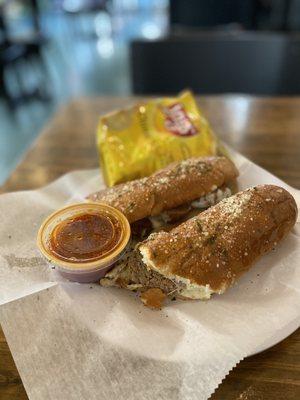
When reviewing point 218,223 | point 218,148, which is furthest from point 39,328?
point 218,148

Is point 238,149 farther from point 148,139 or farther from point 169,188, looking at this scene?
point 169,188

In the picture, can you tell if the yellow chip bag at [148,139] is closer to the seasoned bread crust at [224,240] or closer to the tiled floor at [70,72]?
the seasoned bread crust at [224,240]

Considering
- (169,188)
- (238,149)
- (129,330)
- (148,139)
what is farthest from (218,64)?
(129,330)

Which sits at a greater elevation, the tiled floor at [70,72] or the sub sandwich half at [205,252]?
the sub sandwich half at [205,252]

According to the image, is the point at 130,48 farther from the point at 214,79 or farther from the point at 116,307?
the point at 116,307

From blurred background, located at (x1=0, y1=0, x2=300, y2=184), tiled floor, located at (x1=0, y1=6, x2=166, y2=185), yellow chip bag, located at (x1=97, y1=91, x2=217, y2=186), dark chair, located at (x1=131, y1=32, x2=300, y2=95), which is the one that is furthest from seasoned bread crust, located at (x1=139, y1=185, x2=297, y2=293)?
tiled floor, located at (x1=0, y1=6, x2=166, y2=185)

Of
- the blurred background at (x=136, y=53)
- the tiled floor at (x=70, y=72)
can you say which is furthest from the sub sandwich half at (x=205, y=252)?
the tiled floor at (x=70, y=72)

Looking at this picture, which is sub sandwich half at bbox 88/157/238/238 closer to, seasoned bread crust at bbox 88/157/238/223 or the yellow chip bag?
seasoned bread crust at bbox 88/157/238/223

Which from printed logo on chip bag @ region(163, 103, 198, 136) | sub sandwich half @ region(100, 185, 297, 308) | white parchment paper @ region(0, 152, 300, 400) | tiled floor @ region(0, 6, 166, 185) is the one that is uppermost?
printed logo on chip bag @ region(163, 103, 198, 136)
